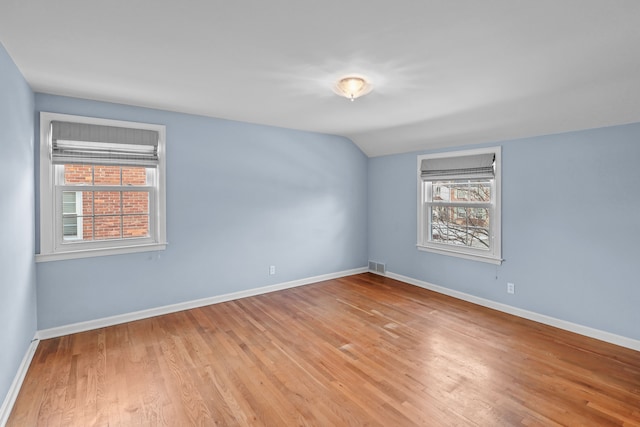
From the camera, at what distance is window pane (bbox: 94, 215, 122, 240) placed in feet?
11.0

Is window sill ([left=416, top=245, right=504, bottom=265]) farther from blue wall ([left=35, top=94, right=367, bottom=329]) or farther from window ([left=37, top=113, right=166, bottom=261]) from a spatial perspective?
window ([left=37, top=113, right=166, bottom=261])

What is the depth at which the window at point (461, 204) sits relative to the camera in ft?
12.9

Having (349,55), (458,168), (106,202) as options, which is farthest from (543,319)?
(106,202)

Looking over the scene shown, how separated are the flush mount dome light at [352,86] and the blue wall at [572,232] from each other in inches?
84.1

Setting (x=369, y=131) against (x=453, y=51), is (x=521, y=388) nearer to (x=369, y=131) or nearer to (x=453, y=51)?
(x=453, y=51)

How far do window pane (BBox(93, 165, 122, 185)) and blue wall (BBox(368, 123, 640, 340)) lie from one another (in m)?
4.33

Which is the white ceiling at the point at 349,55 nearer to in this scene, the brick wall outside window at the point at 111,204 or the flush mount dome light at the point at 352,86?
the flush mount dome light at the point at 352,86

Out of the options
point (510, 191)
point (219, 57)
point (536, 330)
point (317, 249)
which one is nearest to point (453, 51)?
point (219, 57)

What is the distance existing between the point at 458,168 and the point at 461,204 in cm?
50

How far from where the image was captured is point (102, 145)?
3.30 meters

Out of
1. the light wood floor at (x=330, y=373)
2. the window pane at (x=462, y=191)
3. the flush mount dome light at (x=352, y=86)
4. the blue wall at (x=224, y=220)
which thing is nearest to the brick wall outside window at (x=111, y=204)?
the blue wall at (x=224, y=220)

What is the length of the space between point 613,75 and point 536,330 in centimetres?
241

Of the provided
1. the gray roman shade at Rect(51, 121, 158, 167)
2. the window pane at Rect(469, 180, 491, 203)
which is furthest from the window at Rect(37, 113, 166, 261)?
the window pane at Rect(469, 180, 491, 203)

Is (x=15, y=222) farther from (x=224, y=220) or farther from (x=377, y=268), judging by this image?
(x=377, y=268)
